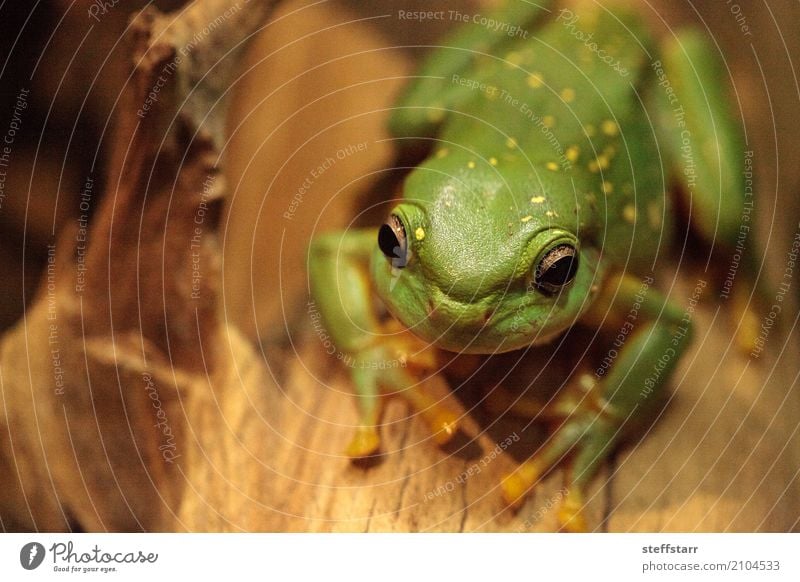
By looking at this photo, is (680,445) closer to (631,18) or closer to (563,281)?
(563,281)

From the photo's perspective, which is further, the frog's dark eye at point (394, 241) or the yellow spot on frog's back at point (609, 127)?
the yellow spot on frog's back at point (609, 127)

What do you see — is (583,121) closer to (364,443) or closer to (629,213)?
(629,213)

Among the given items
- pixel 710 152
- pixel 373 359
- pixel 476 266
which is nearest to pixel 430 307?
pixel 476 266

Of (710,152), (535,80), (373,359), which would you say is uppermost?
(535,80)

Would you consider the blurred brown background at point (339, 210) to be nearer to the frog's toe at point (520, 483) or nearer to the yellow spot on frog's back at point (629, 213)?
the frog's toe at point (520, 483)
